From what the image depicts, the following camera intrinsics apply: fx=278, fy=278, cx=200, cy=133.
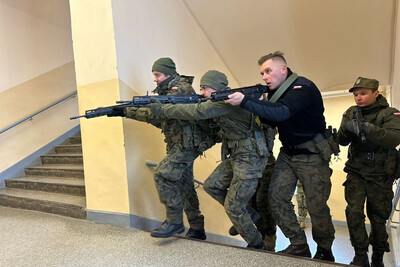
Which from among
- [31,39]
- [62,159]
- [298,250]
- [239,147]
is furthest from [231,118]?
[31,39]

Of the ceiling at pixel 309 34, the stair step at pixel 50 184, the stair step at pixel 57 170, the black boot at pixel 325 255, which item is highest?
the ceiling at pixel 309 34

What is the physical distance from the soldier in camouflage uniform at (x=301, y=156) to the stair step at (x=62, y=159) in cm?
300

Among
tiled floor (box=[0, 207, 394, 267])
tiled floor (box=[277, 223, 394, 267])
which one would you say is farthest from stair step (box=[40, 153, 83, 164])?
tiled floor (box=[277, 223, 394, 267])

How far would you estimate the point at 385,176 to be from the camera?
7.33 ft

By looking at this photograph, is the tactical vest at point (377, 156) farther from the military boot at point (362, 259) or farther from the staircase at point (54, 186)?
the staircase at point (54, 186)

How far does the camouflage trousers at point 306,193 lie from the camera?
1.98m

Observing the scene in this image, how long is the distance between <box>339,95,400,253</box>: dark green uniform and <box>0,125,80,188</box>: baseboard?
4.18 metres

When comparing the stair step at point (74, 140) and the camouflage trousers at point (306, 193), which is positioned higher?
the stair step at point (74, 140)

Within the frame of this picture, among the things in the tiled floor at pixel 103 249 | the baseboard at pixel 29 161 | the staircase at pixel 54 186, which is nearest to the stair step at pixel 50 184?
the staircase at pixel 54 186

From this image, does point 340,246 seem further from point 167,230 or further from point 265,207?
point 167,230

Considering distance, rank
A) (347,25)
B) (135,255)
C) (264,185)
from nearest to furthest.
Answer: (135,255), (264,185), (347,25)

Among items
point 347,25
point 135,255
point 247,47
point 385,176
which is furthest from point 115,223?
point 347,25

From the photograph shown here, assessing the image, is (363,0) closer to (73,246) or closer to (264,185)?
(264,185)

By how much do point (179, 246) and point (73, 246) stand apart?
919 millimetres
